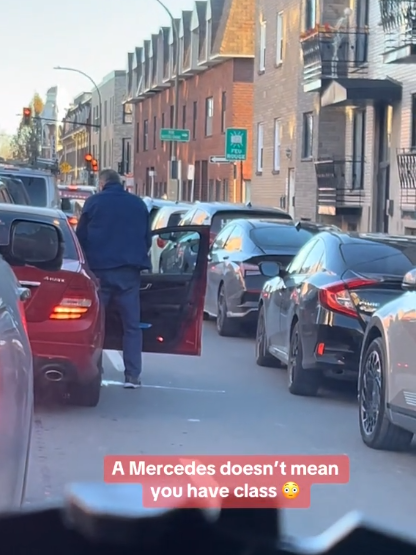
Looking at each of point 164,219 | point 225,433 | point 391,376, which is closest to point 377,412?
point 391,376

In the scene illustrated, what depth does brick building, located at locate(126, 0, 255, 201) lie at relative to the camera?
44.4m

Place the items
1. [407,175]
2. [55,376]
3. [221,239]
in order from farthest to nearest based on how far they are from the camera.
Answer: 1. [407,175]
2. [221,239]
3. [55,376]

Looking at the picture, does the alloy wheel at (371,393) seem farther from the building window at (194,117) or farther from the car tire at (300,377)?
the building window at (194,117)

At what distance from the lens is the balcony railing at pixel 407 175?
24.7m

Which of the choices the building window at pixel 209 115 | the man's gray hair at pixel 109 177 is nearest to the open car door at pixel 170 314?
the man's gray hair at pixel 109 177

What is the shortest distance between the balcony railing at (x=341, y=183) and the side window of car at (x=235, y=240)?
14.3m

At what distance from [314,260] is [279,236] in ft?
13.4

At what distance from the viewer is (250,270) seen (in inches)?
546

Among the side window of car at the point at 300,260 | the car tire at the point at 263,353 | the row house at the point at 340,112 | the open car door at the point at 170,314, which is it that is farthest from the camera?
the row house at the point at 340,112

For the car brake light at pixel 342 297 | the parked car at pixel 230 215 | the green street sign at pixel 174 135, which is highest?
the green street sign at pixel 174 135

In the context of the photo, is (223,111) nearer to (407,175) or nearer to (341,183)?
(341,183)

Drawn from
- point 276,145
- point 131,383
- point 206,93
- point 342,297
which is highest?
point 206,93

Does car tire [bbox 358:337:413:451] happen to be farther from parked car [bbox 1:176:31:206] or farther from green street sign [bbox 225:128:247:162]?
green street sign [bbox 225:128:247:162]

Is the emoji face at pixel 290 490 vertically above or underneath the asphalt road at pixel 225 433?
above
